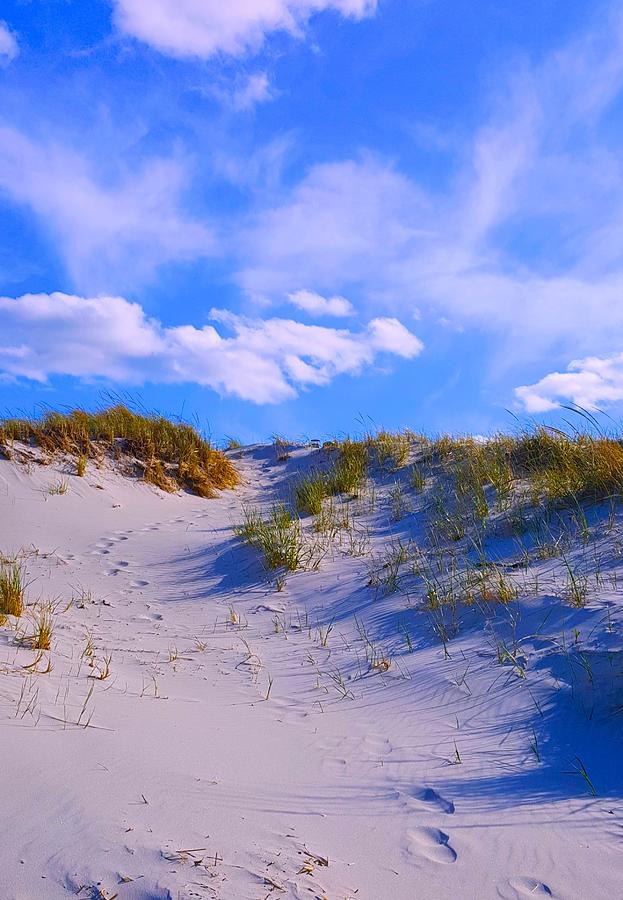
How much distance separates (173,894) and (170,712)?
180cm

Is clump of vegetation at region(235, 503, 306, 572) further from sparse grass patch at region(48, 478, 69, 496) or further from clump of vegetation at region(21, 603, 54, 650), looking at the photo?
sparse grass patch at region(48, 478, 69, 496)

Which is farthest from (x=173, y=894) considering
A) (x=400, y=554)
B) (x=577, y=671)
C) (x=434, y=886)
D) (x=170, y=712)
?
(x=400, y=554)

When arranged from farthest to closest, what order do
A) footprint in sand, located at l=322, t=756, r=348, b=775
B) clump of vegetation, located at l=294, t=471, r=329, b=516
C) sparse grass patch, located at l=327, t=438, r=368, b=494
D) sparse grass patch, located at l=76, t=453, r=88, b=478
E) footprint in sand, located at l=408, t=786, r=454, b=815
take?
sparse grass patch, located at l=76, t=453, r=88, b=478
sparse grass patch, located at l=327, t=438, r=368, b=494
clump of vegetation, located at l=294, t=471, r=329, b=516
footprint in sand, located at l=322, t=756, r=348, b=775
footprint in sand, located at l=408, t=786, r=454, b=815

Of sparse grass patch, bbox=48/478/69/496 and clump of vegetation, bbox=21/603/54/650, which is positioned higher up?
sparse grass patch, bbox=48/478/69/496

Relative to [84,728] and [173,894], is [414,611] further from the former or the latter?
[173,894]

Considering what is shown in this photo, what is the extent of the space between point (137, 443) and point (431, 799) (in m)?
10.0

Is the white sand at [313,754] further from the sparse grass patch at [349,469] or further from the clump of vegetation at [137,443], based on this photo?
the clump of vegetation at [137,443]

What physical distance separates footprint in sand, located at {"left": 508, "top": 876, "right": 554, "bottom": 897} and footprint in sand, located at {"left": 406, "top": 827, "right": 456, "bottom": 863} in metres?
0.21

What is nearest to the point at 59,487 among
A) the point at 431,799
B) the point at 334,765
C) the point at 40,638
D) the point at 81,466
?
the point at 81,466

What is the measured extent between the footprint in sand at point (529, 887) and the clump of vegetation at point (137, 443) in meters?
9.66

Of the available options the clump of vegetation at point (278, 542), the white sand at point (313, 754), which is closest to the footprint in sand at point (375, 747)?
the white sand at point (313, 754)

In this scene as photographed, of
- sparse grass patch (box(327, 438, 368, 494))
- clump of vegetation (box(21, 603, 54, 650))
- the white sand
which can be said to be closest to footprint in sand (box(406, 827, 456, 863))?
the white sand

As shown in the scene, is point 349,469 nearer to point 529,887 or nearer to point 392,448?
point 392,448

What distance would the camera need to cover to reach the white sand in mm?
2057
